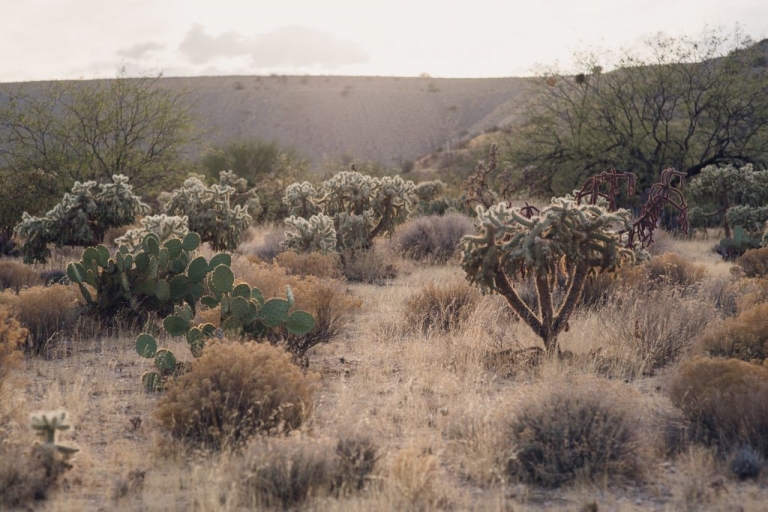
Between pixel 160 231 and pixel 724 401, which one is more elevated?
pixel 160 231

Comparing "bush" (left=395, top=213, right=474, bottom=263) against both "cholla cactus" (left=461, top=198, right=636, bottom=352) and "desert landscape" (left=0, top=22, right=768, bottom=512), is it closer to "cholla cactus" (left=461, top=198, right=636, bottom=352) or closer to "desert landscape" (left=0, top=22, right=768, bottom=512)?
"desert landscape" (left=0, top=22, right=768, bottom=512)

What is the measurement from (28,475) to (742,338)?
18.8 ft

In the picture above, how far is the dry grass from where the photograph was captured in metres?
4.58

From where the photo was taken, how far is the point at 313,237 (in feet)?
44.1

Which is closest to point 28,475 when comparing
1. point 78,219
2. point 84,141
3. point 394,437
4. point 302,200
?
point 394,437

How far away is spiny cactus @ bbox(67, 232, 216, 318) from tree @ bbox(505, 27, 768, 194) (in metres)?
16.5

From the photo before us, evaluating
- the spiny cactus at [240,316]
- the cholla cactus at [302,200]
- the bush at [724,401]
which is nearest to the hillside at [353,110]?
the cholla cactus at [302,200]

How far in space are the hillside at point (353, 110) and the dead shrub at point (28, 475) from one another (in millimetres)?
64695

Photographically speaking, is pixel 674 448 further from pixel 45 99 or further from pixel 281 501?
pixel 45 99


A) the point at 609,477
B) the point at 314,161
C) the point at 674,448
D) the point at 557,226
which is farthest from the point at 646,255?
the point at 314,161

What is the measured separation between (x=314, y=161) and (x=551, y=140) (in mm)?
46216

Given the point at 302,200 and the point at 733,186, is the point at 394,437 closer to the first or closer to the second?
the point at 302,200

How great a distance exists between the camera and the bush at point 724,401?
5.20m

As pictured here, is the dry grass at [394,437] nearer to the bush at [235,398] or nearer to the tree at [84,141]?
the bush at [235,398]
